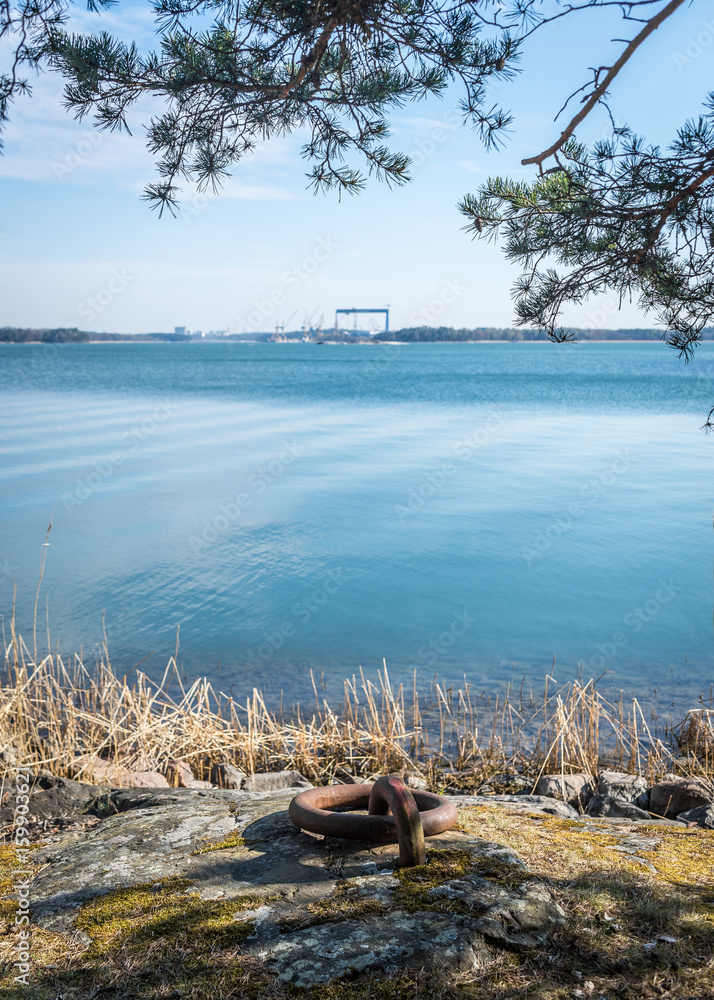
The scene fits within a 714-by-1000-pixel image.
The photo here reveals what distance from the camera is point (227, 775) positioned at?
17.3 ft

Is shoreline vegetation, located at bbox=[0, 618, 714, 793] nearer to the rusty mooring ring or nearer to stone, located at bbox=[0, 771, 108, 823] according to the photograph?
stone, located at bbox=[0, 771, 108, 823]

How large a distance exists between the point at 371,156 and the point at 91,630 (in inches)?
286

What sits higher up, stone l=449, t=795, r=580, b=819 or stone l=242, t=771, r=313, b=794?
stone l=449, t=795, r=580, b=819

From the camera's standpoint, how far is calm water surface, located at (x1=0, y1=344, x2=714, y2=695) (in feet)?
29.7

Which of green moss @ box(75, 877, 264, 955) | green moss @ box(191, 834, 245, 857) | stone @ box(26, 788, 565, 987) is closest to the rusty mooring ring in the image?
stone @ box(26, 788, 565, 987)

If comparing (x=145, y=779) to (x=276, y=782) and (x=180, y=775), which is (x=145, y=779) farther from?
(x=276, y=782)

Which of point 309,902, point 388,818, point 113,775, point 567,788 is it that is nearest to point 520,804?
point 567,788

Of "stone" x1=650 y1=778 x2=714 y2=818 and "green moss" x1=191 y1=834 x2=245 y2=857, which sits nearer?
"green moss" x1=191 y1=834 x2=245 y2=857

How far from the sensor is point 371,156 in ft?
14.0

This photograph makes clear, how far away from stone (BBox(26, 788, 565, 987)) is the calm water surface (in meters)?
5.22

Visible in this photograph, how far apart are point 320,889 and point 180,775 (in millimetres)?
3455

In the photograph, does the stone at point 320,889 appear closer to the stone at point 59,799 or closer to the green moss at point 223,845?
the green moss at point 223,845

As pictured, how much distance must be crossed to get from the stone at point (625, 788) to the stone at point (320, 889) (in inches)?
103

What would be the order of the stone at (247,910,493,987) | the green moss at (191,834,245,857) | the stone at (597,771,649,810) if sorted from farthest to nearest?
the stone at (597,771,649,810), the green moss at (191,834,245,857), the stone at (247,910,493,987)
